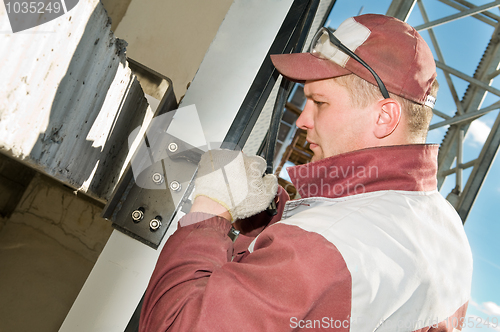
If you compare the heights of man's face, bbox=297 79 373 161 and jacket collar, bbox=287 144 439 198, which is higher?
man's face, bbox=297 79 373 161

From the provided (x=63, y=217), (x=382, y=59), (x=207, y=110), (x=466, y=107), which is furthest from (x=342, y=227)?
(x=466, y=107)

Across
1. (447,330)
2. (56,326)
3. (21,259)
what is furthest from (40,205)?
(447,330)

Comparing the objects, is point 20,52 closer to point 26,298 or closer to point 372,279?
point 372,279

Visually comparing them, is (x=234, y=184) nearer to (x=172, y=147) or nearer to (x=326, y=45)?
(x=172, y=147)

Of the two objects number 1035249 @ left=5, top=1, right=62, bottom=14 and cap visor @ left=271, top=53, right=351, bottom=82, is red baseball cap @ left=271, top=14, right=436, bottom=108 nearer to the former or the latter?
cap visor @ left=271, top=53, right=351, bottom=82

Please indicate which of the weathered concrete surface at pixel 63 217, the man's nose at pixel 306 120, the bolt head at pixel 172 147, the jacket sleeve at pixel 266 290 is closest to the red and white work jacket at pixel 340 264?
the jacket sleeve at pixel 266 290

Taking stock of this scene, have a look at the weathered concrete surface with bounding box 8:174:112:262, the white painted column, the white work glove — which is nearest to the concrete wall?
the weathered concrete surface with bounding box 8:174:112:262

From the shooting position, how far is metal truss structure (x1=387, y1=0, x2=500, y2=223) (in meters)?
4.88

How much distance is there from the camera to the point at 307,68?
1016 mm

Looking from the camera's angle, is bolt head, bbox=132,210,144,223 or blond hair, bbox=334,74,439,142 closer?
blond hair, bbox=334,74,439,142

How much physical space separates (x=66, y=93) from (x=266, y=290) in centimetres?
54

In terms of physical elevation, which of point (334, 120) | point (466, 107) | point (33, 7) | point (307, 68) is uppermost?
point (466, 107)

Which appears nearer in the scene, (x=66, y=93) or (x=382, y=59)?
(x=66, y=93)

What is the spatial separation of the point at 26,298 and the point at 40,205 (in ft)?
1.38
